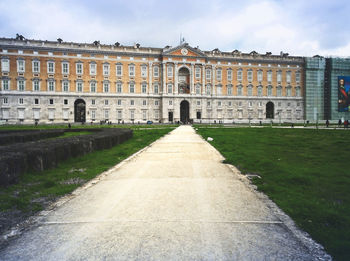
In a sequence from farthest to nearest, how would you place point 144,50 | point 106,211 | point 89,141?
point 144,50 < point 89,141 < point 106,211

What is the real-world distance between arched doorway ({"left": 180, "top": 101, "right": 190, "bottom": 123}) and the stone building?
0.87ft

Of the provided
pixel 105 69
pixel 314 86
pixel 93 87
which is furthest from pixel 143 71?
pixel 314 86

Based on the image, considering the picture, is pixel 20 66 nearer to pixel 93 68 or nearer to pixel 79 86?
pixel 79 86

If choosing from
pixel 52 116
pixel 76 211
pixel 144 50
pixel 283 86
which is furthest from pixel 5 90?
pixel 283 86

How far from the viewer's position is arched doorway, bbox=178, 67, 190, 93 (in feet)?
198

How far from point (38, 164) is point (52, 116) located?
170 ft

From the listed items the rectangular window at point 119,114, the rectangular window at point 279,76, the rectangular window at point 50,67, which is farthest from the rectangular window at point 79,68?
the rectangular window at point 279,76

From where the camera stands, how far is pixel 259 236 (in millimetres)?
2949

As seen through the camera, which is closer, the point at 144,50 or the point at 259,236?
the point at 259,236

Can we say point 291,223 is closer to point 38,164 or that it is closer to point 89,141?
point 38,164

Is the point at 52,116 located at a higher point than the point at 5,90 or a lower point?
lower

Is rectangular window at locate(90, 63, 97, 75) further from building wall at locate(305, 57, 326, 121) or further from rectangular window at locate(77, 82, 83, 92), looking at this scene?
building wall at locate(305, 57, 326, 121)

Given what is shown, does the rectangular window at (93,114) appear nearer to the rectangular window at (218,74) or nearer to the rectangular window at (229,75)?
the rectangular window at (218,74)

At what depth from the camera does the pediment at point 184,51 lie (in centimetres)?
5706
